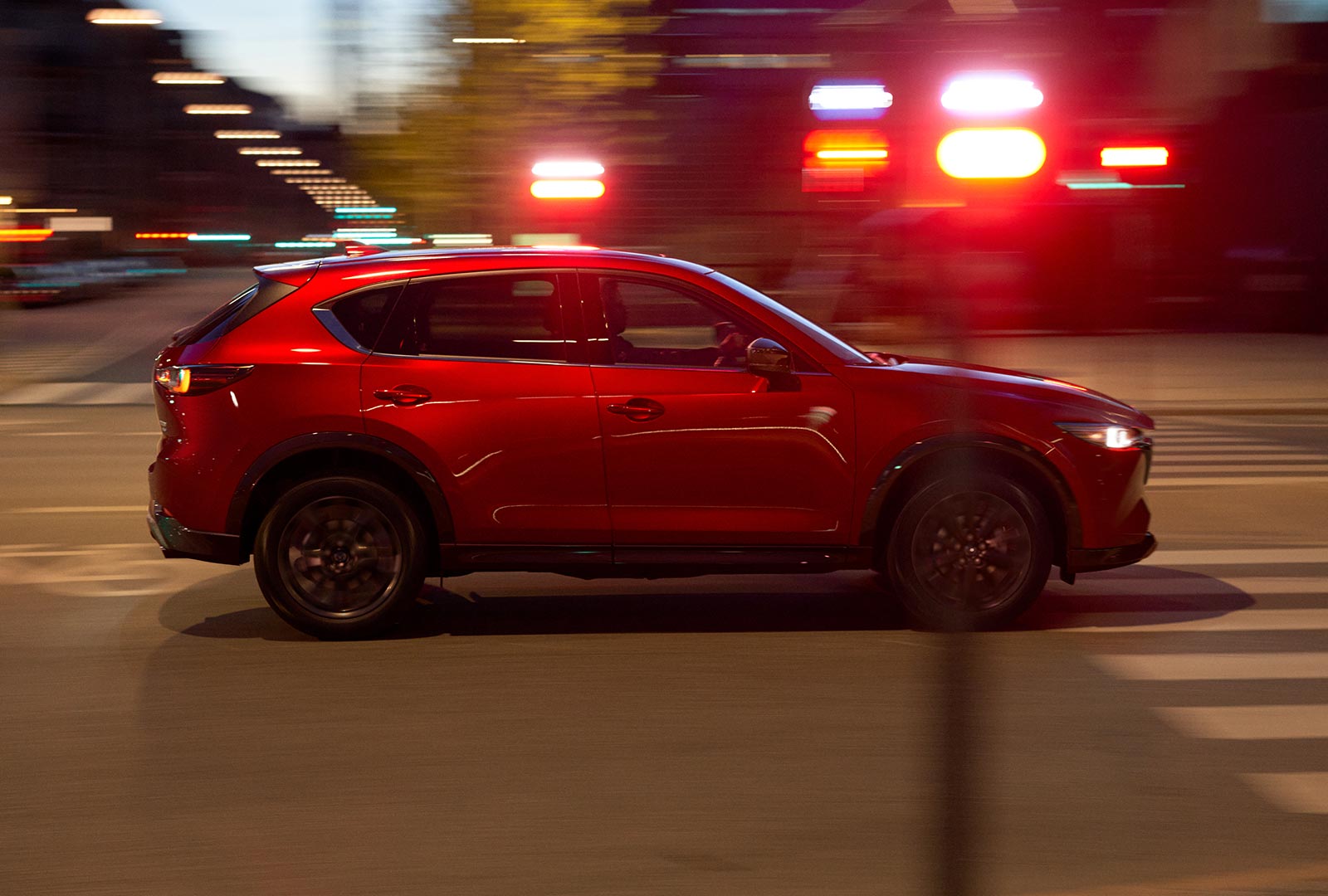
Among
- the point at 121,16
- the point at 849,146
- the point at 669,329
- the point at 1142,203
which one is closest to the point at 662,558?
the point at 669,329

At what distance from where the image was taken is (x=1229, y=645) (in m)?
6.63

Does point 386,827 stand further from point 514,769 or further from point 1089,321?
point 1089,321

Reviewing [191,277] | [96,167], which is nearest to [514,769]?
[191,277]

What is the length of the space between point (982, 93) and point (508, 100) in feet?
89.4

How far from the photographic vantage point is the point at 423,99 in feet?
98.7

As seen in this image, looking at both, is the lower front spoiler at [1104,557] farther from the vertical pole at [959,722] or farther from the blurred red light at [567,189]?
the blurred red light at [567,189]

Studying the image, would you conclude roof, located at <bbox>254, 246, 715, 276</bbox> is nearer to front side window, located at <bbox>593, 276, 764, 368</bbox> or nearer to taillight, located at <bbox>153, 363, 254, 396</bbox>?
front side window, located at <bbox>593, 276, 764, 368</bbox>

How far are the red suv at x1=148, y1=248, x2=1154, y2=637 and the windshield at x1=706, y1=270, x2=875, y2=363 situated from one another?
0.07 feet

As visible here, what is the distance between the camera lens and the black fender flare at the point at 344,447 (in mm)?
6527

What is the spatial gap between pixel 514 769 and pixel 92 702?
187cm

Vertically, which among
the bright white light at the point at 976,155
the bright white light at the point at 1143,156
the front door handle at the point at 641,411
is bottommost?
the front door handle at the point at 641,411

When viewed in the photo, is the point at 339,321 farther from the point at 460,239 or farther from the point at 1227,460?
the point at 460,239

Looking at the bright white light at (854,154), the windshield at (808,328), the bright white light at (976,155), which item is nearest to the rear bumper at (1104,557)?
the windshield at (808,328)

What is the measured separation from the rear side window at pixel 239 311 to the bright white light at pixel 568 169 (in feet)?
76.9
